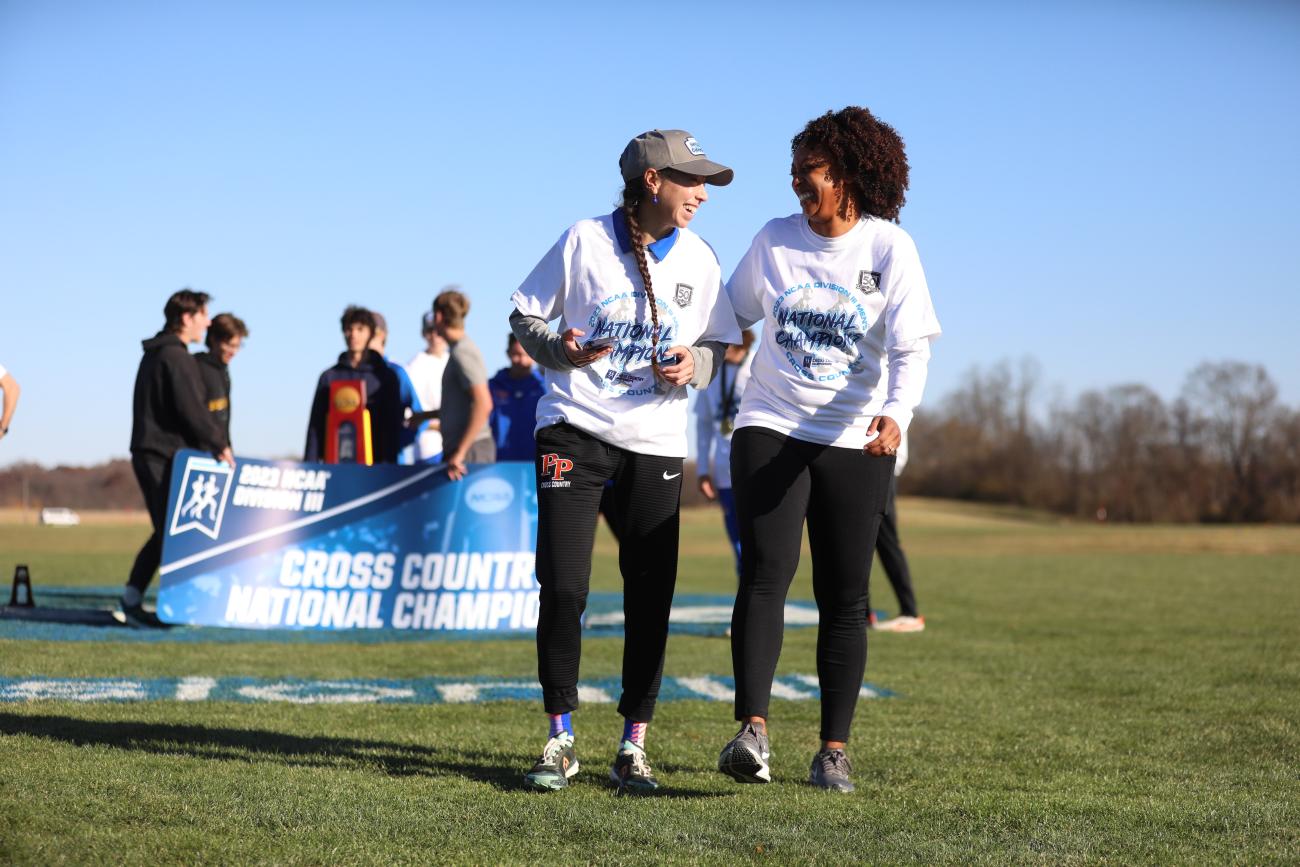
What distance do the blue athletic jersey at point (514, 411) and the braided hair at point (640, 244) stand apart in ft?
21.3

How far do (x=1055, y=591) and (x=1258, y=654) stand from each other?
287 inches

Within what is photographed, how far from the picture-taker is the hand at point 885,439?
4312 mm

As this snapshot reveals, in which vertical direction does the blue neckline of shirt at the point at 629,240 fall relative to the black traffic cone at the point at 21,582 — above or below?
above

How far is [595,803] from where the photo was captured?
4219 mm

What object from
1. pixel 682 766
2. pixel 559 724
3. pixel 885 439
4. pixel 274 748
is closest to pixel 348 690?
pixel 274 748

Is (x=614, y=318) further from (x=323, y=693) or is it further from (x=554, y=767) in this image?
(x=323, y=693)

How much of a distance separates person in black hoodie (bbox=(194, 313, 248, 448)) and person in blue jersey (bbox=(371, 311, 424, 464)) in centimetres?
110

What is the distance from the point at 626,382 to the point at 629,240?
477 mm

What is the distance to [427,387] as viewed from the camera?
40.3 feet

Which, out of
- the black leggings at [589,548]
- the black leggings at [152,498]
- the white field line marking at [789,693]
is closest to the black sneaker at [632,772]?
the black leggings at [589,548]

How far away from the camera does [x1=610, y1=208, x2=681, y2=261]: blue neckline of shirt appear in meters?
4.63

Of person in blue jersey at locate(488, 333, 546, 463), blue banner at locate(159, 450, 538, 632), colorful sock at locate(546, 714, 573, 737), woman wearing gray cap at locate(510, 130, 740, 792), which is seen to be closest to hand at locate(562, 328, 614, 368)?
woman wearing gray cap at locate(510, 130, 740, 792)

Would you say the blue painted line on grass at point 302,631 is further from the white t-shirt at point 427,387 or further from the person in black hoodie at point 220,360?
the white t-shirt at point 427,387

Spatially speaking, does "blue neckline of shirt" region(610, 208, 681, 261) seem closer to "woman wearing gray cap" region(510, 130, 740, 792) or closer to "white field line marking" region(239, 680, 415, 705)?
"woman wearing gray cap" region(510, 130, 740, 792)
